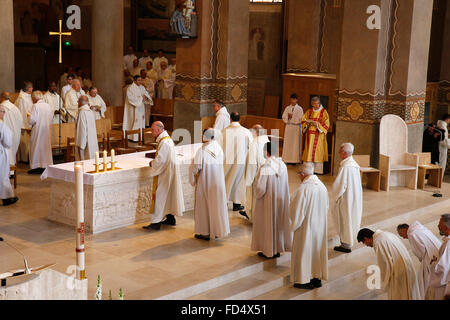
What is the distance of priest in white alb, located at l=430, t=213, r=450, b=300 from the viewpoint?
24.7 feet

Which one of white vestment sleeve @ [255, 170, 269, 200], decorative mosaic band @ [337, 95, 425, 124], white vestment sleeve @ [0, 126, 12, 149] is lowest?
white vestment sleeve @ [255, 170, 269, 200]

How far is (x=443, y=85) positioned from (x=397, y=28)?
7930 mm

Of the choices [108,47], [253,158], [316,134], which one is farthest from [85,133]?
[108,47]

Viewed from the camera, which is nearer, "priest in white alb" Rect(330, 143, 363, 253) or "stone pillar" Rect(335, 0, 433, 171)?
"priest in white alb" Rect(330, 143, 363, 253)

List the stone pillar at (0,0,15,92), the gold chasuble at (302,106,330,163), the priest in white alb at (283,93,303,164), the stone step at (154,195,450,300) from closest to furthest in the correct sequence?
the stone step at (154,195,450,300) < the gold chasuble at (302,106,330,163) < the priest in white alb at (283,93,303,164) < the stone pillar at (0,0,15,92)

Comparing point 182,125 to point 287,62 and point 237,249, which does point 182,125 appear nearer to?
point 287,62

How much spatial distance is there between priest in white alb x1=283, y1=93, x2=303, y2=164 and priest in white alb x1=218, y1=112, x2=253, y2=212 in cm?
385

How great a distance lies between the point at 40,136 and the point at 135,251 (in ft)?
18.5

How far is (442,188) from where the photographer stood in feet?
47.4

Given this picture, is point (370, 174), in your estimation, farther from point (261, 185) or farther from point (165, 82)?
point (165, 82)

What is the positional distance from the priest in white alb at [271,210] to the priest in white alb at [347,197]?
92cm

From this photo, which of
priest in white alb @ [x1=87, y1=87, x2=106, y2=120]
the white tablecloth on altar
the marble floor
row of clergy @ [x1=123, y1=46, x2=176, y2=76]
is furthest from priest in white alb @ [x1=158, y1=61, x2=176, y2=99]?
the marble floor

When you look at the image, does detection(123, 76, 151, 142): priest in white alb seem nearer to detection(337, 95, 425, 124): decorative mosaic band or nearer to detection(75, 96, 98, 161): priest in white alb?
detection(75, 96, 98, 161): priest in white alb

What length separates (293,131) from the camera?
15.6 meters
